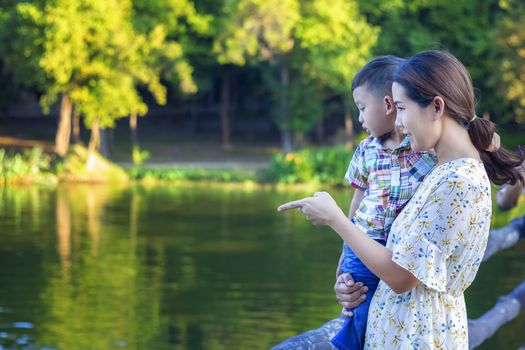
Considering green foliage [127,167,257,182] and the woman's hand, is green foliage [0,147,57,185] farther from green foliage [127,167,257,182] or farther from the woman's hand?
the woman's hand

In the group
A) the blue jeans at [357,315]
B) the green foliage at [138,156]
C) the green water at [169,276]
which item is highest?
the blue jeans at [357,315]

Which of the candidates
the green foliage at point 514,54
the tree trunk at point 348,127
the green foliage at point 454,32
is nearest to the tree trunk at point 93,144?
the tree trunk at point 348,127

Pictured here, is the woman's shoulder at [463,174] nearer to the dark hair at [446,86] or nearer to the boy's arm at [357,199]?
the dark hair at [446,86]

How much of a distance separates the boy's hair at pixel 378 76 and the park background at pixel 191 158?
964 cm

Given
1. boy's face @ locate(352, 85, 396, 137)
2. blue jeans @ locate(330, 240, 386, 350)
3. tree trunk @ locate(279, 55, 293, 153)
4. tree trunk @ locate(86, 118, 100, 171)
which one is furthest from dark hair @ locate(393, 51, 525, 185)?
tree trunk @ locate(279, 55, 293, 153)

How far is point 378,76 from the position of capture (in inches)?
135

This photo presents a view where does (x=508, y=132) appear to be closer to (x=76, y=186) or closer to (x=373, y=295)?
(x=76, y=186)

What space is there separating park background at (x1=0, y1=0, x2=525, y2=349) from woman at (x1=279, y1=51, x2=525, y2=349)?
9908 millimetres

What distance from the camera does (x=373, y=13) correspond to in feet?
146

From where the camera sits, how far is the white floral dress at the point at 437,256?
2.98 m

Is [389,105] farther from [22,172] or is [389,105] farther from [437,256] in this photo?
[22,172]

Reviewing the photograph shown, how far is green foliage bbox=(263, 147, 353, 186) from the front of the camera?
34.1m

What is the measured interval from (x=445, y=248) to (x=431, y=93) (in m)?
0.39

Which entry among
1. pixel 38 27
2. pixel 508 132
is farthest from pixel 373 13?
pixel 38 27
